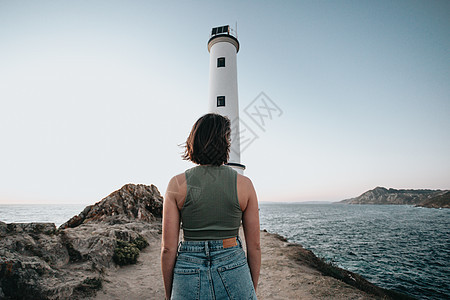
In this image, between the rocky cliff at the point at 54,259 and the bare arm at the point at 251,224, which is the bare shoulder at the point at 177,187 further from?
the rocky cliff at the point at 54,259

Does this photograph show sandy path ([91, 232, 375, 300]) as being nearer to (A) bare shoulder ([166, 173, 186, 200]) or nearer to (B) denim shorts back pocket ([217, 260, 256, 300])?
(B) denim shorts back pocket ([217, 260, 256, 300])

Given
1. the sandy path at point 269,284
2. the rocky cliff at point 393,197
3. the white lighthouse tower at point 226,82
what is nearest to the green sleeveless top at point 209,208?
the sandy path at point 269,284

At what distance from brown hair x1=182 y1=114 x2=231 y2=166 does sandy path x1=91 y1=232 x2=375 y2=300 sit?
17.9ft

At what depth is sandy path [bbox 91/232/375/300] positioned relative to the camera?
563 centimetres

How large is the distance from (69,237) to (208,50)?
17.2 m

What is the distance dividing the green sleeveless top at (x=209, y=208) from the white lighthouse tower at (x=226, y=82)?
1346cm

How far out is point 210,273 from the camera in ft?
5.01

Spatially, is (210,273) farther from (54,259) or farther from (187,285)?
(54,259)

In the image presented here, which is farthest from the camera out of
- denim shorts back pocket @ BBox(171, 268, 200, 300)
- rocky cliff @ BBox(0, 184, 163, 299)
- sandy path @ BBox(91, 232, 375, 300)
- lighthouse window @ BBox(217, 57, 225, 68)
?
lighthouse window @ BBox(217, 57, 225, 68)

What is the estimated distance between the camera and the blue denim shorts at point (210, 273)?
151 centimetres

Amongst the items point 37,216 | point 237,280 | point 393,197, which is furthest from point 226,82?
point 393,197

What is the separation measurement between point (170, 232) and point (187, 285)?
43cm

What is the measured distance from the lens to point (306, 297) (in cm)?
559

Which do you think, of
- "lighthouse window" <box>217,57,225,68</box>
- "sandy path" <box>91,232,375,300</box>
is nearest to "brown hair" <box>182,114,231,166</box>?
"sandy path" <box>91,232,375,300</box>
